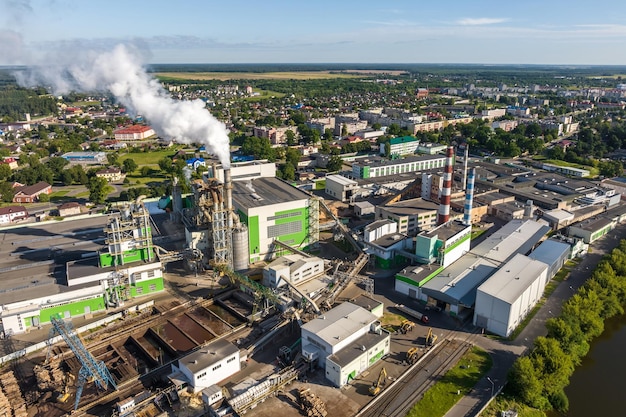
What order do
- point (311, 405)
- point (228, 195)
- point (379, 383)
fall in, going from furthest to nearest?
point (228, 195) < point (379, 383) < point (311, 405)

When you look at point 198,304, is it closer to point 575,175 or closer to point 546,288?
point 546,288

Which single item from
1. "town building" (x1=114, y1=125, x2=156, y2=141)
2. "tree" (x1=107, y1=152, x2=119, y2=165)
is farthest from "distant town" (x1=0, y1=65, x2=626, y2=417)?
"town building" (x1=114, y1=125, x2=156, y2=141)

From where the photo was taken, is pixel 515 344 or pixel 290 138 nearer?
pixel 515 344

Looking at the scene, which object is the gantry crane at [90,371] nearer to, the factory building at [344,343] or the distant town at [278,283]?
the distant town at [278,283]

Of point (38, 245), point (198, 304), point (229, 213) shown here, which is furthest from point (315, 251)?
point (38, 245)

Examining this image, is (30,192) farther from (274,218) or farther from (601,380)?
(601,380)

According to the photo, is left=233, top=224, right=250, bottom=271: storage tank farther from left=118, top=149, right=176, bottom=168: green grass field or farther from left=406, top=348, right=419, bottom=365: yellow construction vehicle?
left=118, top=149, right=176, bottom=168: green grass field

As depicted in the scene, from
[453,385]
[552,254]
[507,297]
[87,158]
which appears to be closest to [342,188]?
[552,254]
